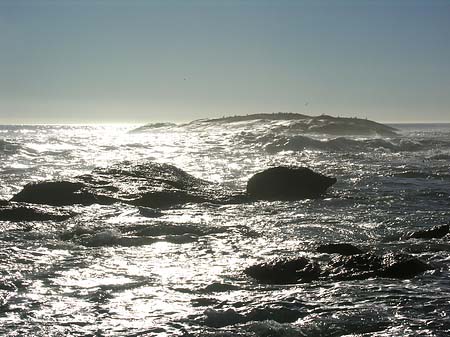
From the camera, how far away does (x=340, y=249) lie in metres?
11.0

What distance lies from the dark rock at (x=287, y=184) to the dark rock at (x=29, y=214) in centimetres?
795

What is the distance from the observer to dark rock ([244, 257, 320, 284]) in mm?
9180

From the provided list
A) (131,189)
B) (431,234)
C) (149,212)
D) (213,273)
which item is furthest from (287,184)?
(213,273)

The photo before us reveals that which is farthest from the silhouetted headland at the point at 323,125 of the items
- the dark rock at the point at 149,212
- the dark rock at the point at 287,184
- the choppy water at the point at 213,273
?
the dark rock at the point at 149,212

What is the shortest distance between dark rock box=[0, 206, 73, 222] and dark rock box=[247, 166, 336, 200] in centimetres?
795

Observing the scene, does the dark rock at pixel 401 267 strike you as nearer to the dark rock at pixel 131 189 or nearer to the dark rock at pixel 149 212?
the dark rock at pixel 149 212

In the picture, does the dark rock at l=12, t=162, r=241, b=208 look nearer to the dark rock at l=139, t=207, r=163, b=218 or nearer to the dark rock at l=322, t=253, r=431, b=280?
the dark rock at l=139, t=207, r=163, b=218

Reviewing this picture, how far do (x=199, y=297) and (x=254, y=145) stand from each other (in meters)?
46.4

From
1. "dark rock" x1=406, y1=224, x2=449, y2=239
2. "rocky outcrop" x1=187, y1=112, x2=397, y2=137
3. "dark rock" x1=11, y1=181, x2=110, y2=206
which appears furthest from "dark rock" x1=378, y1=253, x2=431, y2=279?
"rocky outcrop" x1=187, y1=112, x2=397, y2=137

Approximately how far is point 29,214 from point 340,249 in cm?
934

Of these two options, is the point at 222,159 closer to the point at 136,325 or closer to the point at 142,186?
the point at 142,186

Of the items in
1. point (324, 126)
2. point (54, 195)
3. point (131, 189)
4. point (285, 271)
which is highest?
point (324, 126)

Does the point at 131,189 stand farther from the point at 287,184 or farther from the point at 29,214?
the point at 287,184

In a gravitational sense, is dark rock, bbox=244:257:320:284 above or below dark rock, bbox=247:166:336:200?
below
